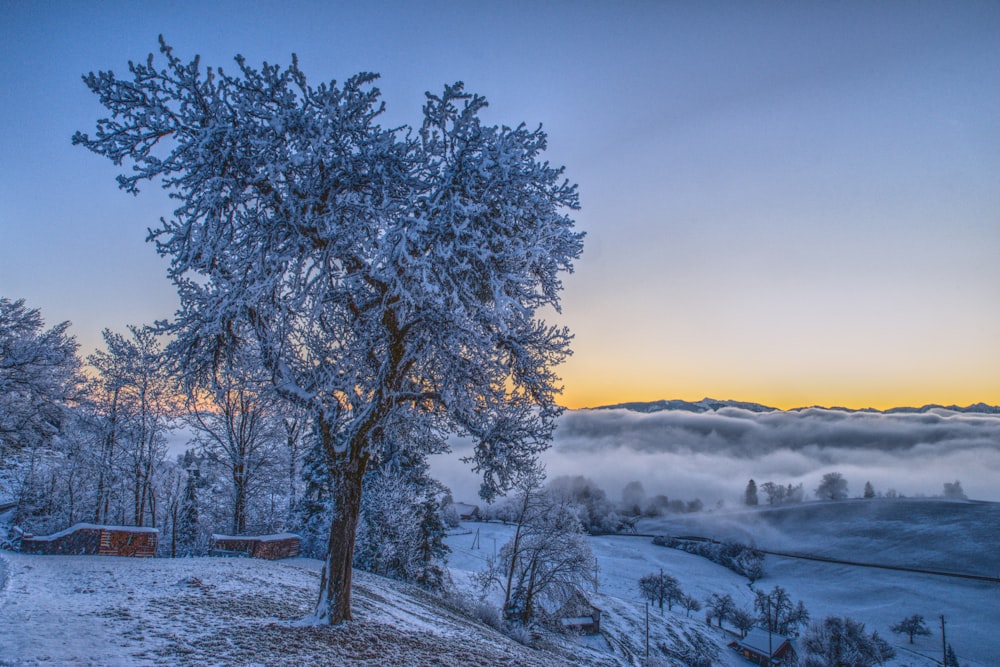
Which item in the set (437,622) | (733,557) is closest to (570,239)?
(437,622)

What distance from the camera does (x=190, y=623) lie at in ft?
24.7

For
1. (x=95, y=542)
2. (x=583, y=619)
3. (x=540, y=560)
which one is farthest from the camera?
(x=583, y=619)

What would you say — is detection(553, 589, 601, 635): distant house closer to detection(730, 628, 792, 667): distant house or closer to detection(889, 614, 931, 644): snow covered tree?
detection(730, 628, 792, 667): distant house

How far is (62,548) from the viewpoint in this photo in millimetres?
13406

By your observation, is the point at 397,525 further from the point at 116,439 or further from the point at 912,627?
the point at 912,627

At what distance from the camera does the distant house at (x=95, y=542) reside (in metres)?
13.3

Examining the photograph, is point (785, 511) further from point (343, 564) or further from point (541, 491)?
point (343, 564)

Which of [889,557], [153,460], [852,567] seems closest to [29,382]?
[153,460]

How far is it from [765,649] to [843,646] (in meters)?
9.24

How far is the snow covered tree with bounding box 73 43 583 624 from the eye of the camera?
22.6 ft

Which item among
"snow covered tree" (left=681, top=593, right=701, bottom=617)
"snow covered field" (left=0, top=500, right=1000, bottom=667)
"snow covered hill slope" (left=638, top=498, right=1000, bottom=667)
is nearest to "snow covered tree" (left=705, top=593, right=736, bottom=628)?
"snow covered tree" (left=681, top=593, right=701, bottom=617)

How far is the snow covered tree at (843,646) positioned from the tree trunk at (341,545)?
6474cm

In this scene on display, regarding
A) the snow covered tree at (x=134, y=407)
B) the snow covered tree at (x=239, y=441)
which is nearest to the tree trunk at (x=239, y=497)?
the snow covered tree at (x=239, y=441)

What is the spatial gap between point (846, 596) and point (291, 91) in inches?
4103
